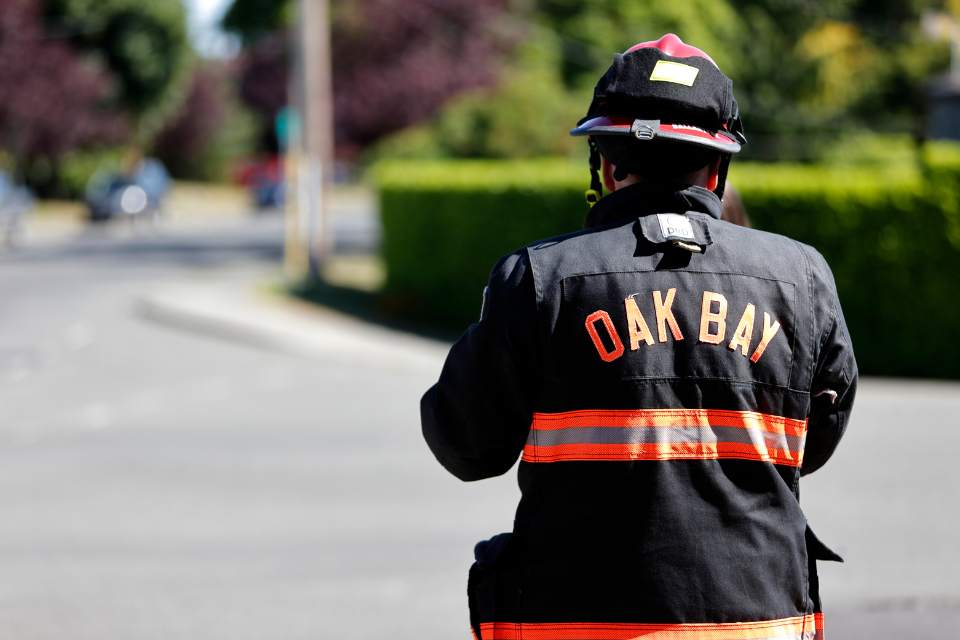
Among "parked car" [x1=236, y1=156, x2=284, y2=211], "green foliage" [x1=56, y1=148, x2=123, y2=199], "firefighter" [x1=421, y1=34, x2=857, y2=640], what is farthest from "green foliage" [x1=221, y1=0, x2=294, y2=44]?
"firefighter" [x1=421, y1=34, x2=857, y2=640]

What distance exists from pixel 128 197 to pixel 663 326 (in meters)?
35.5

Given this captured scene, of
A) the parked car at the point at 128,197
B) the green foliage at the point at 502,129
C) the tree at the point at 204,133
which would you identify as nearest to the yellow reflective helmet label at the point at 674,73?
the green foliage at the point at 502,129

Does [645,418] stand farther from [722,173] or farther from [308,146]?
[308,146]

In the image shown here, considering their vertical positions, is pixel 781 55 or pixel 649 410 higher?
pixel 781 55

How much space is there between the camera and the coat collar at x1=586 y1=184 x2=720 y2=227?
2.17 m

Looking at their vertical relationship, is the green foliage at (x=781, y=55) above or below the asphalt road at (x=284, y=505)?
above

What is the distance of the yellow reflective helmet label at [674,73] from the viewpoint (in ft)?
7.03

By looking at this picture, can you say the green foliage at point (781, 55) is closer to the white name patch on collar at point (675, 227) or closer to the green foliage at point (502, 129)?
the green foliage at point (502, 129)

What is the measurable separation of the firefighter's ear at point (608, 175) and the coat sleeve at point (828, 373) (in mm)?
346

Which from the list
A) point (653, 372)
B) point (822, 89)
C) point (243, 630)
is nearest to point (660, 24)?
point (822, 89)

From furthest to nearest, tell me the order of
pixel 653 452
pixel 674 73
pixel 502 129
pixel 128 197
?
pixel 128 197, pixel 502 129, pixel 674 73, pixel 653 452

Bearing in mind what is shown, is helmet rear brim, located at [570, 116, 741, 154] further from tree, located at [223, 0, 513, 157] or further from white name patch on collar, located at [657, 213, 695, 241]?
tree, located at [223, 0, 513, 157]

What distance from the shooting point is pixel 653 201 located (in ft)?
7.14

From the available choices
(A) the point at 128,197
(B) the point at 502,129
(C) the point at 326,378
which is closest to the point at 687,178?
(C) the point at 326,378
